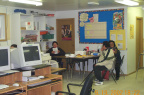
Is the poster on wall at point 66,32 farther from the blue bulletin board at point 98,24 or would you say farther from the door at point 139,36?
the door at point 139,36

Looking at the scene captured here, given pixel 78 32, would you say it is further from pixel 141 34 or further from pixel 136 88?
pixel 136 88

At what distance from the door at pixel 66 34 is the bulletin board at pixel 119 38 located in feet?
5.76

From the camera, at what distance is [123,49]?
8281 millimetres

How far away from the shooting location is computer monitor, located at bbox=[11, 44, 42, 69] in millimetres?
4125

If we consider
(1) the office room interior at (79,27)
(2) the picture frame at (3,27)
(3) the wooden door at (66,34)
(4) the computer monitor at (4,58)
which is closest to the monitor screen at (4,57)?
(4) the computer monitor at (4,58)

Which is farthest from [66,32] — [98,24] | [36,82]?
[36,82]

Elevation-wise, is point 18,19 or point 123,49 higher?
point 18,19

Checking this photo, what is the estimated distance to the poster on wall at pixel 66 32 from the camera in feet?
31.1

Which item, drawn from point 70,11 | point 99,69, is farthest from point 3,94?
point 70,11

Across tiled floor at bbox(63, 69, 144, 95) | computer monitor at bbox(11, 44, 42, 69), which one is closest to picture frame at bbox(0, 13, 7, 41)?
tiled floor at bbox(63, 69, 144, 95)

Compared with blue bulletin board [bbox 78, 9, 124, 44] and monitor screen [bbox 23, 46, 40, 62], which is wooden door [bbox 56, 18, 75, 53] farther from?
monitor screen [bbox 23, 46, 40, 62]

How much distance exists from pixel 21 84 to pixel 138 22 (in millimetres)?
6874

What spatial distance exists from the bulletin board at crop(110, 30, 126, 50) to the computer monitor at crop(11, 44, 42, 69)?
4.57 m

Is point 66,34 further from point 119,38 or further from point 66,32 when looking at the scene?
point 119,38
